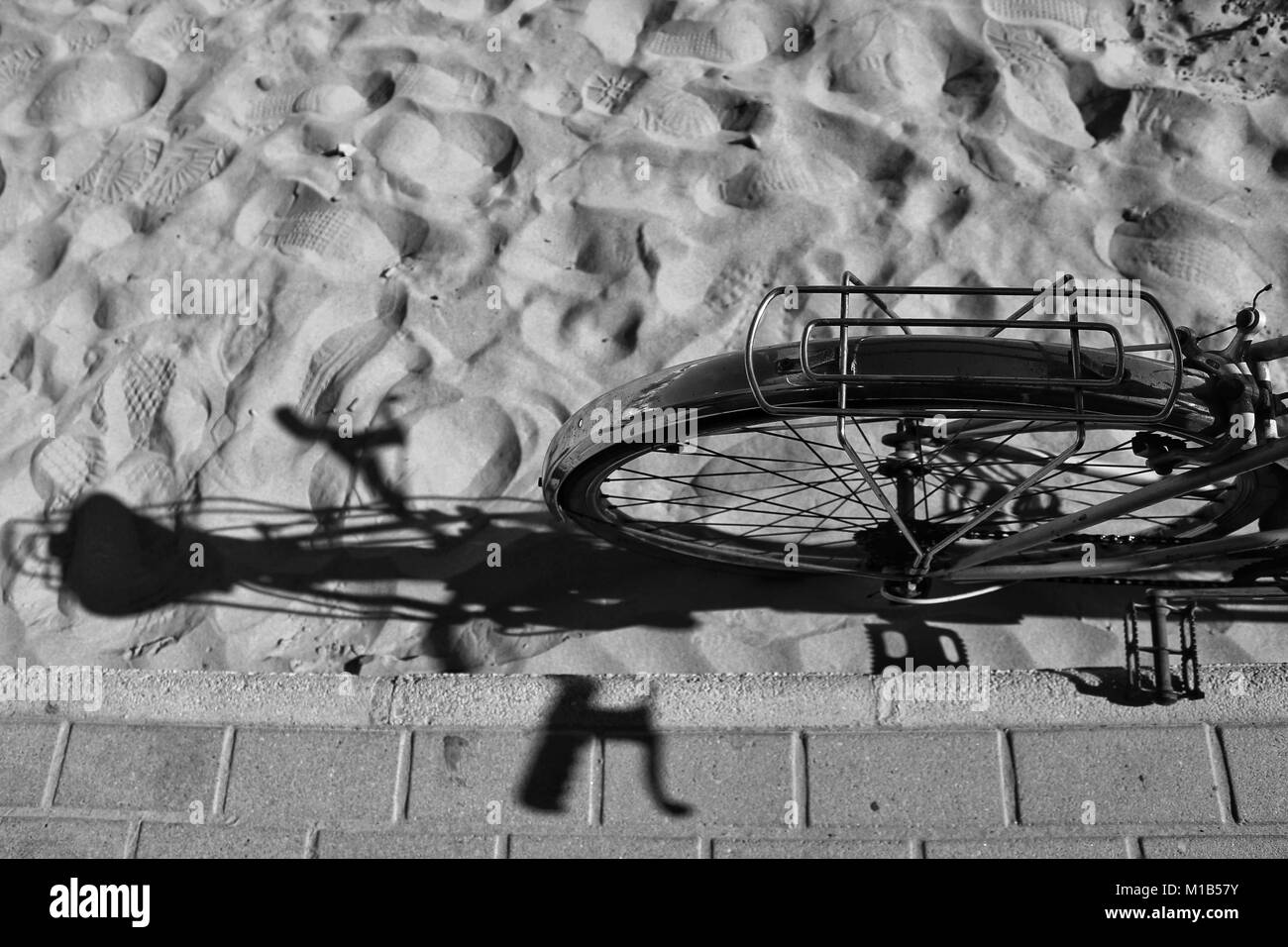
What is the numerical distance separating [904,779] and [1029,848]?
0.33 meters

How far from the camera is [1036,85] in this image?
3857 mm

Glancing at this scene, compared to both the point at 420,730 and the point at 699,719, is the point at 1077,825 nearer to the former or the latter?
the point at 699,719

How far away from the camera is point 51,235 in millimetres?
3938

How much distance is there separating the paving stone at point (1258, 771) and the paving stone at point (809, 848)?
832 millimetres

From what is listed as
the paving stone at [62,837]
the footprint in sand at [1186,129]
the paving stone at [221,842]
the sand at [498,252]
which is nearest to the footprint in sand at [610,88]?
the sand at [498,252]

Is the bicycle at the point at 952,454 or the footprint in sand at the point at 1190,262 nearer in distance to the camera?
the bicycle at the point at 952,454

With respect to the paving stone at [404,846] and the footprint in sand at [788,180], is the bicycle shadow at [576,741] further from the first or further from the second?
the footprint in sand at [788,180]

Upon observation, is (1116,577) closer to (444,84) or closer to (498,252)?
(498,252)

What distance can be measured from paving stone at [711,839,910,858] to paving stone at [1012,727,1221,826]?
34 centimetres

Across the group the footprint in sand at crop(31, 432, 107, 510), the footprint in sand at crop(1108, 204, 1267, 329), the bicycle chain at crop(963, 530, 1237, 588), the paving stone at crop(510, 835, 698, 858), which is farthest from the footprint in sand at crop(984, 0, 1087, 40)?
the footprint in sand at crop(31, 432, 107, 510)

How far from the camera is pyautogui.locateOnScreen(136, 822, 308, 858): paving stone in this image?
276 centimetres

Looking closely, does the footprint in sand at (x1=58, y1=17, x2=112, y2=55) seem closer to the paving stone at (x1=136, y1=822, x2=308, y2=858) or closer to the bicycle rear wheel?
the bicycle rear wheel

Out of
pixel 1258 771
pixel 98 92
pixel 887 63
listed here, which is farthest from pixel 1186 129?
pixel 98 92

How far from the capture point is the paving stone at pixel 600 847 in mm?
2701
